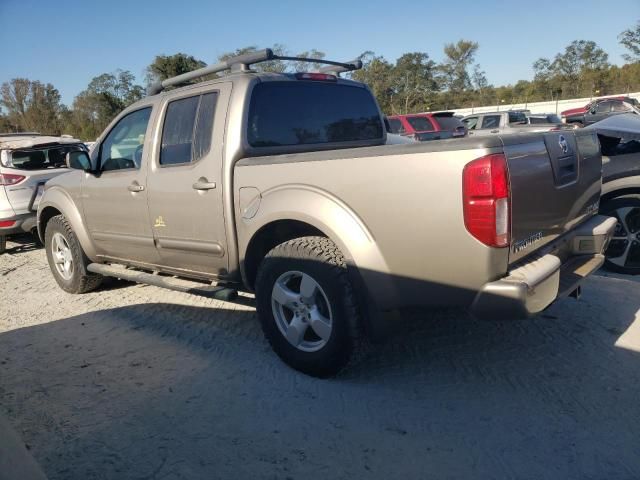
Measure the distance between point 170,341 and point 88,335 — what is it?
81 cm

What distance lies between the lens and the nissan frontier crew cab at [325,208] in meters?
2.50

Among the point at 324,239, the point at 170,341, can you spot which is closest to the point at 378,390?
the point at 324,239

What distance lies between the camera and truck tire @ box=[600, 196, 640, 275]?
478cm

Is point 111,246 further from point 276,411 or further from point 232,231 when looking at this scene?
point 276,411

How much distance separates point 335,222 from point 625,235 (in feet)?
11.4

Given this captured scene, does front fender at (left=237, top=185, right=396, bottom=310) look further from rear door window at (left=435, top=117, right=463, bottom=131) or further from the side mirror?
rear door window at (left=435, top=117, right=463, bottom=131)

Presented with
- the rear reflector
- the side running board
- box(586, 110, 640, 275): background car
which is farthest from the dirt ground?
the rear reflector

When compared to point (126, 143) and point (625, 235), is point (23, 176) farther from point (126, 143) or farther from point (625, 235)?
point (625, 235)

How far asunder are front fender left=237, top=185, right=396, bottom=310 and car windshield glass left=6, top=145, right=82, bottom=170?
5797 millimetres

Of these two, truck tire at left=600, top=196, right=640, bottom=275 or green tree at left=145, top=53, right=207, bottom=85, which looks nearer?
truck tire at left=600, top=196, right=640, bottom=275

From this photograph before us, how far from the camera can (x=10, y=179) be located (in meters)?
7.18

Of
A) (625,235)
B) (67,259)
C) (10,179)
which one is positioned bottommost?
(625,235)

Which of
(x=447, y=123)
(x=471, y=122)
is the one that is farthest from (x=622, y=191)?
(x=471, y=122)

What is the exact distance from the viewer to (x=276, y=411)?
2900 mm
